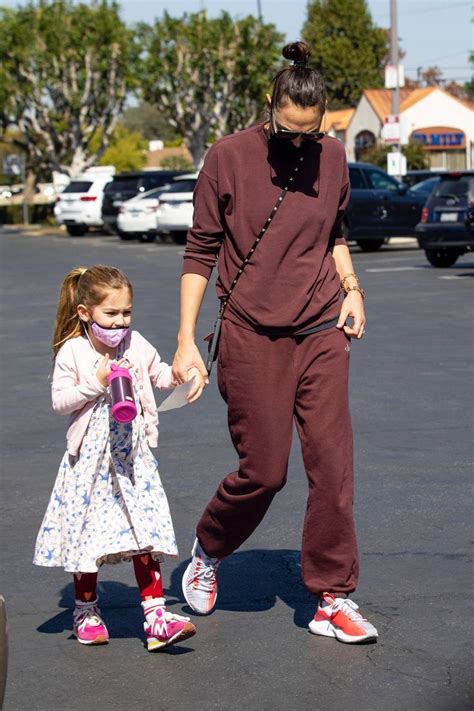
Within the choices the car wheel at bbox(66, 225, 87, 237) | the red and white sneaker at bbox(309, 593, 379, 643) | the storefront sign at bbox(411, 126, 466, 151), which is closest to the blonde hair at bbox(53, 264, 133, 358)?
the red and white sneaker at bbox(309, 593, 379, 643)

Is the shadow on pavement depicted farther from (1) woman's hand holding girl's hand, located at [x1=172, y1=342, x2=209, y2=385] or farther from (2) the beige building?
(2) the beige building

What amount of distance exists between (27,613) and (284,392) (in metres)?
1.33

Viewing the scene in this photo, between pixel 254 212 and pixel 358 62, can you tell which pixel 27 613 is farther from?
pixel 358 62

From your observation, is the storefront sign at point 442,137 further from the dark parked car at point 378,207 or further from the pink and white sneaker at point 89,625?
the pink and white sneaker at point 89,625

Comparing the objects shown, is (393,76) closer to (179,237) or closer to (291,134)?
(179,237)

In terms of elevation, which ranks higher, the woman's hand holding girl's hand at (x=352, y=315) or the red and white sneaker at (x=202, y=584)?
the woman's hand holding girl's hand at (x=352, y=315)

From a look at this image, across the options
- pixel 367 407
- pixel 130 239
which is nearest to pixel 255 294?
pixel 367 407

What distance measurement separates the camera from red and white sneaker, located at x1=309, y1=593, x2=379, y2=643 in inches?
188

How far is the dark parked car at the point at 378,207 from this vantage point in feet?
93.4

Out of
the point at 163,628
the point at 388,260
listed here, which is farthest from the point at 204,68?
the point at 163,628

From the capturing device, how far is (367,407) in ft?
31.7

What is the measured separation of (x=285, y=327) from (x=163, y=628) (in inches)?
42.0

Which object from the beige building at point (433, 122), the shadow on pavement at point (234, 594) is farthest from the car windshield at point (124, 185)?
the beige building at point (433, 122)

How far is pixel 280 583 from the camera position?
18.3 ft
